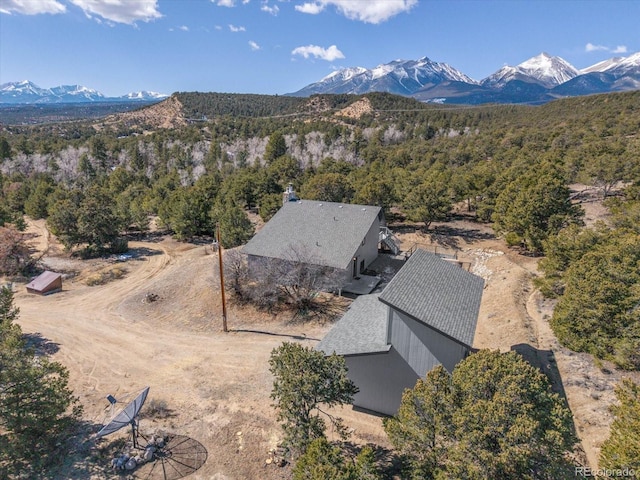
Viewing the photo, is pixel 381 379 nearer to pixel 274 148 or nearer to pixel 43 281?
pixel 43 281

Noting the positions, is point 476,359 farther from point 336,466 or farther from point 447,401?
point 336,466

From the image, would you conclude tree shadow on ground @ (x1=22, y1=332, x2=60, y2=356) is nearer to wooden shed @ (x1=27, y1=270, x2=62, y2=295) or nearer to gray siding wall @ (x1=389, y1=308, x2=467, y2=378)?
wooden shed @ (x1=27, y1=270, x2=62, y2=295)

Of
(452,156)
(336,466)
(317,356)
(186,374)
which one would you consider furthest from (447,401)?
(452,156)

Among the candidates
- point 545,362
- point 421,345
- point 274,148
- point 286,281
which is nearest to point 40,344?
point 286,281

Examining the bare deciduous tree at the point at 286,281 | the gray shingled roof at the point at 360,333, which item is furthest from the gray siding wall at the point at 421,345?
the bare deciduous tree at the point at 286,281

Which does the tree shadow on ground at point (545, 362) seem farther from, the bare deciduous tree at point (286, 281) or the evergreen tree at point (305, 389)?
the bare deciduous tree at point (286, 281)

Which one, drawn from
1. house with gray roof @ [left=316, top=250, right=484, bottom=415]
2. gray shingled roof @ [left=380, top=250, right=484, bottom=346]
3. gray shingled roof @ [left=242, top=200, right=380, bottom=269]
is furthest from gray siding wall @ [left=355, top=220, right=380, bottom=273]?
house with gray roof @ [left=316, top=250, right=484, bottom=415]
